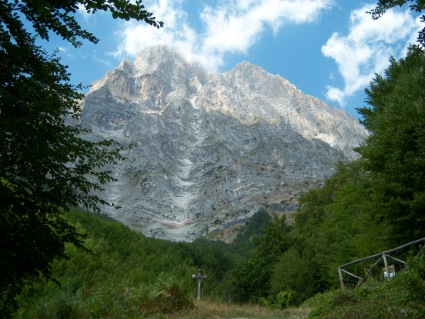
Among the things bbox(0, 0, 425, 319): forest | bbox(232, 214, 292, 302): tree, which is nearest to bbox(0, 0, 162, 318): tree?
bbox(0, 0, 425, 319): forest

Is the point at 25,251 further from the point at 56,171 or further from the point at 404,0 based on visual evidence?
the point at 404,0

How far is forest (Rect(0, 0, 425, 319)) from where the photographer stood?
15.5 feet

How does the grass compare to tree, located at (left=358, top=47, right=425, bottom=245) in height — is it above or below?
below

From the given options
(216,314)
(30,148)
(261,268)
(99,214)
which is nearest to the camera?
(30,148)

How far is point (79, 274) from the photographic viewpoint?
15.2 m

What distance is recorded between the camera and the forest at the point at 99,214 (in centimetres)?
473

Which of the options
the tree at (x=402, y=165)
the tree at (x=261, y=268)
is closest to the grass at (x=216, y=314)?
the tree at (x=402, y=165)

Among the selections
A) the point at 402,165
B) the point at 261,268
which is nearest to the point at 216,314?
the point at 402,165

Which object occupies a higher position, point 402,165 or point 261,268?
point 402,165

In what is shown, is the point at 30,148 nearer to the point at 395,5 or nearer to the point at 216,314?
the point at 395,5

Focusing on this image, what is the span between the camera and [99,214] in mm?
6777

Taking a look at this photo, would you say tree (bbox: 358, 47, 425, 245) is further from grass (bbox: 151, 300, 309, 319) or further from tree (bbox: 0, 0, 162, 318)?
tree (bbox: 0, 0, 162, 318)

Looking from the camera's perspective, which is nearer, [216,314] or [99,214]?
[99,214]

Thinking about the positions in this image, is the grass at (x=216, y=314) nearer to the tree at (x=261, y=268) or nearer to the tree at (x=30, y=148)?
the tree at (x=30, y=148)
